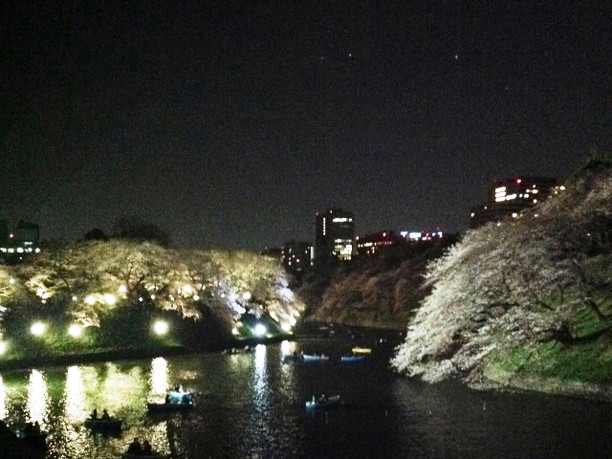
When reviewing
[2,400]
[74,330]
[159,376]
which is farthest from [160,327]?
[2,400]

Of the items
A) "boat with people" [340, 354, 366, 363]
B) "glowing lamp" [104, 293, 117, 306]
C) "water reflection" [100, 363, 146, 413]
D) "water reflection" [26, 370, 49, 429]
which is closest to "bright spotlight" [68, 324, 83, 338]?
"glowing lamp" [104, 293, 117, 306]

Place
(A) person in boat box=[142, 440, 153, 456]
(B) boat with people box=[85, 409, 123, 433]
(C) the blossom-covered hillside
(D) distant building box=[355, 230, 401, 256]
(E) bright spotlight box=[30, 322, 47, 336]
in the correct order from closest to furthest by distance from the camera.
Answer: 1. (A) person in boat box=[142, 440, 153, 456]
2. (B) boat with people box=[85, 409, 123, 433]
3. (C) the blossom-covered hillside
4. (E) bright spotlight box=[30, 322, 47, 336]
5. (D) distant building box=[355, 230, 401, 256]

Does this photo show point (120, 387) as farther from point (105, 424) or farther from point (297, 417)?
point (297, 417)

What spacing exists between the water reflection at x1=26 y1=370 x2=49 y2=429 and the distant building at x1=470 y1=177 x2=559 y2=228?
73464mm

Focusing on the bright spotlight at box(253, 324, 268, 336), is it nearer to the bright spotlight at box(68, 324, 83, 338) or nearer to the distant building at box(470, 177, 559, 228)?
the bright spotlight at box(68, 324, 83, 338)

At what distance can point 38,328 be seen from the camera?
44.4 meters

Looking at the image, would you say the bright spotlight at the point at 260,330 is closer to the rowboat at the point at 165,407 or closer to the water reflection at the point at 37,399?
the water reflection at the point at 37,399

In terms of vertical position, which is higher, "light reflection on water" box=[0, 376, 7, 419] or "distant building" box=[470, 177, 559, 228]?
"distant building" box=[470, 177, 559, 228]

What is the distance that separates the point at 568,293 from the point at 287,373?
1638 cm

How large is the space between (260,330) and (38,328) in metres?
23.6

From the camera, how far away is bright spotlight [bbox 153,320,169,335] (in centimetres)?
5204

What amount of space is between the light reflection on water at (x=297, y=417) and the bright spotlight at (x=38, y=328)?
18.1 ft

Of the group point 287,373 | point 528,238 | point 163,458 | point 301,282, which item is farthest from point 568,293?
point 301,282

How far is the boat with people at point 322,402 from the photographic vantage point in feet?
93.7
